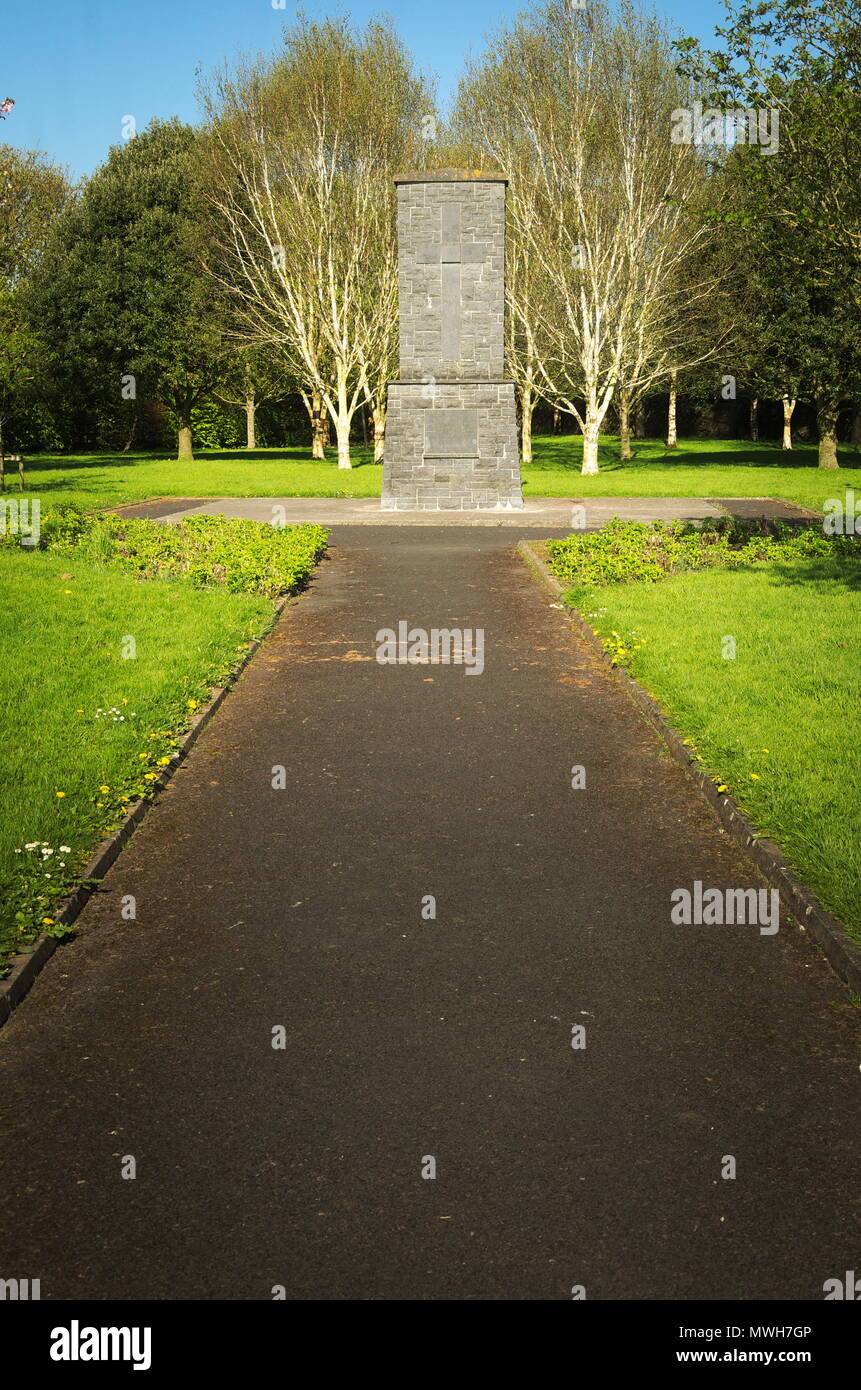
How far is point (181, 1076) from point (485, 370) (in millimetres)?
21853

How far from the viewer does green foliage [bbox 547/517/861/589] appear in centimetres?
1476

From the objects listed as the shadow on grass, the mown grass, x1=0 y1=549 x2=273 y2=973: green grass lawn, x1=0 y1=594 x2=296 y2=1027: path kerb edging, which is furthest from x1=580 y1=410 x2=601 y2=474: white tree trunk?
x1=0 y1=594 x2=296 y2=1027: path kerb edging

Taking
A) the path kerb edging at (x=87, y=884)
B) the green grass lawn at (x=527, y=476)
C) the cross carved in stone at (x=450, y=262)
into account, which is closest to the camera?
the path kerb edging at (x=87, y=884)

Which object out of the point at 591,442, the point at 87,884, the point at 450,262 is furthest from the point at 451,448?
the point at 87,884

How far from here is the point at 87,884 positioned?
18.4ft

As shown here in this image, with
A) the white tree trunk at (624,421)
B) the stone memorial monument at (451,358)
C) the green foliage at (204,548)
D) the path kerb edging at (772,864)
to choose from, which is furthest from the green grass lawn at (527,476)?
the path kerb edging at (772,864)

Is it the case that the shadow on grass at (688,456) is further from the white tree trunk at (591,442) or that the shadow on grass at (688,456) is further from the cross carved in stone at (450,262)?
the cross carved in stone at (450,262)

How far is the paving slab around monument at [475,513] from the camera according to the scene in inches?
877

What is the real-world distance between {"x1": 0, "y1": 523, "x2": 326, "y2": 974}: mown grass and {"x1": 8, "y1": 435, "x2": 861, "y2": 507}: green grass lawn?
1281cm

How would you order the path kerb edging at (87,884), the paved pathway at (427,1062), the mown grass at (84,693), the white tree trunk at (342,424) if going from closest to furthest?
the paved pathway at (427,1062) < the path kerb edging at (87,884) < the mown grass at (84,693) < the white tree trunk at (342,424)

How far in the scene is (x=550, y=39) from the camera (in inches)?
1339

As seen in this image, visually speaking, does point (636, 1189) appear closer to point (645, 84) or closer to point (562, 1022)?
point (562, 1022)

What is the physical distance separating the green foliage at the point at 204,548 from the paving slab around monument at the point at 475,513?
337 centimetres
